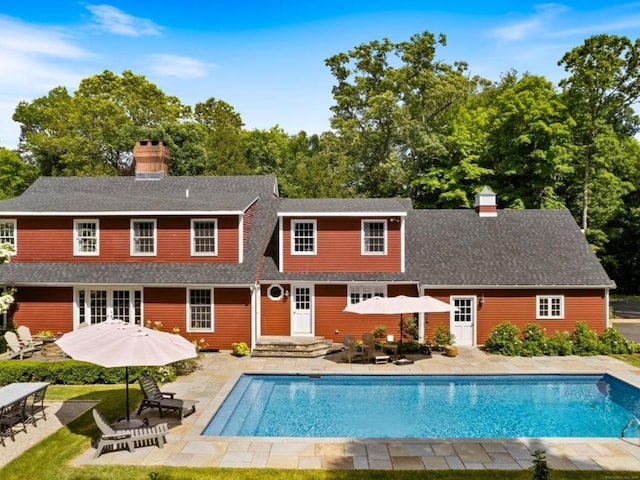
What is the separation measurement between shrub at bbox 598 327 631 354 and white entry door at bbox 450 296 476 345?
5243mm

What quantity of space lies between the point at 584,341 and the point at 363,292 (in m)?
9.47

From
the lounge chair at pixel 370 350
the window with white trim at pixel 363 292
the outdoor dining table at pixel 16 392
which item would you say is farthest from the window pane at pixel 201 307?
the outdoor dining table at pixel 16 392

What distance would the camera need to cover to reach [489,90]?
164 feet

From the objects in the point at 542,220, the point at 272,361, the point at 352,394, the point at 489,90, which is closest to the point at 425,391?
the point at 352,394

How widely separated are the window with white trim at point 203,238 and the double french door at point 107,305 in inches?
120

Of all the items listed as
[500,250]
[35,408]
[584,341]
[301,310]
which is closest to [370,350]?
[301,310]

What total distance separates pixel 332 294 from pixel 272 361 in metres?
4.11

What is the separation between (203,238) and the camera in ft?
71.6

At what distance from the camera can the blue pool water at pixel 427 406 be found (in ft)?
43.3

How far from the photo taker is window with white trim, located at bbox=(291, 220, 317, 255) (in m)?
22.2

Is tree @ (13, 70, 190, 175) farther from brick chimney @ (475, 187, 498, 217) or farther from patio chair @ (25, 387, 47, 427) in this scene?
patio chair @ (25, 387, 47, 427)

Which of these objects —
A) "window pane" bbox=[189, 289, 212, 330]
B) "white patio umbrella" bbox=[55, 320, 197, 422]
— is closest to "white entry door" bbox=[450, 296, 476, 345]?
"window pane" bbox=[189, 289, 212, 330]

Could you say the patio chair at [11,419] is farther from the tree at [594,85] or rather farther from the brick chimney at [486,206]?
the tree at [594,85]

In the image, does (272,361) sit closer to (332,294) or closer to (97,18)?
(332,294)
